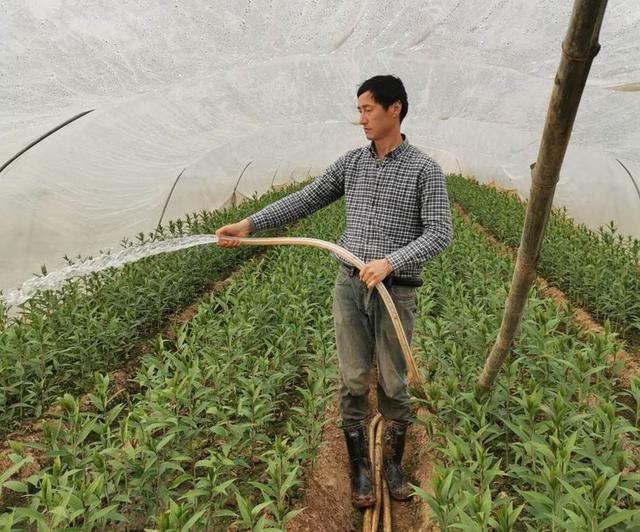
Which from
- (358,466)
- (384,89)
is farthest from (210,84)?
(358,466)

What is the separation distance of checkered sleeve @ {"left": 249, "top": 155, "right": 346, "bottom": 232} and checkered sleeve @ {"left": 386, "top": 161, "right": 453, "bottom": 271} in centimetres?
50

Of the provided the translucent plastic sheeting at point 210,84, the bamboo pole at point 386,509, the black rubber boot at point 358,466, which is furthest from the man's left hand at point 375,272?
the translucent plastic sheeting at point 210,84

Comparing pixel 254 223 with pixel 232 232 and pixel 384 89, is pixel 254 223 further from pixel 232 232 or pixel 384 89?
pixel 384 89

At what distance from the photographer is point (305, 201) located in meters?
2.71

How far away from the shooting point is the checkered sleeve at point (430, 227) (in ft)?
7.27

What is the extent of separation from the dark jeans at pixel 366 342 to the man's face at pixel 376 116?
692mm

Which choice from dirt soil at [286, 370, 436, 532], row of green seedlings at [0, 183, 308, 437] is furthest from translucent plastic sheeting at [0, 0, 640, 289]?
dirt soil at [286, 370, 436, 532]

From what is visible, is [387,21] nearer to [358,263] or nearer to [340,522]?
[358,263]

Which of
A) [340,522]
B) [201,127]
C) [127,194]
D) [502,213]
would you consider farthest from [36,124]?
[502,213]

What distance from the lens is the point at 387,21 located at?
5836 millimetres

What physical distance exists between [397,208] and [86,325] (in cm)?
292

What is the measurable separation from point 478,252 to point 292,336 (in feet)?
11.1

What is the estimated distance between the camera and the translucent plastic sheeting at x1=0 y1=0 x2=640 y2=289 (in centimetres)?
481

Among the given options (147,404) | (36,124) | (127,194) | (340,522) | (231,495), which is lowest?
(340,522)
